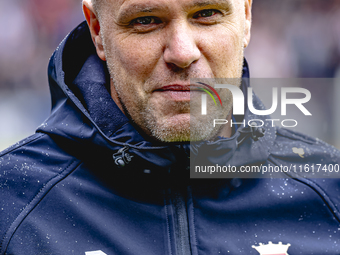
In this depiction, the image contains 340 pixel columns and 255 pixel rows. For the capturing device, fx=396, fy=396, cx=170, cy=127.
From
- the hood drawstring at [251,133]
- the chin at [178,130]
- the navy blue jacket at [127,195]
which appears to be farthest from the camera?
the hood drawstring at [251,133]

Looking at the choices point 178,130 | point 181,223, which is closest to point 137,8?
point 178,130

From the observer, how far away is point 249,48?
553 cm

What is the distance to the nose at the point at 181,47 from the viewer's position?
1.22 metres

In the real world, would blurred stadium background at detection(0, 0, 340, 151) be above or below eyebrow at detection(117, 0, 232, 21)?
above

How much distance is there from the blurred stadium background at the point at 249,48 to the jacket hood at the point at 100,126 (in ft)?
12.5

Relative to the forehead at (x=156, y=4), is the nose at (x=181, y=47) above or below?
below

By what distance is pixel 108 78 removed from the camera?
4.90 feet

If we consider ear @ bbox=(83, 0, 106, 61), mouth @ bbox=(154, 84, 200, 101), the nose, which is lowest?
mouth @ bbox=(154, 84, 200, 101)

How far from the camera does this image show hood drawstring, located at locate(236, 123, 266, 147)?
139cm

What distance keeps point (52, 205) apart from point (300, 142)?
3.43 ft

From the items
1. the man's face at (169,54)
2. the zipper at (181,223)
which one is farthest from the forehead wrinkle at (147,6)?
the zipper at (181,223)

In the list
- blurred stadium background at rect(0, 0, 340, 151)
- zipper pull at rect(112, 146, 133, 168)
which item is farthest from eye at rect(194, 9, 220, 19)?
blurred stadium background at rect(0, 0, 340, 151)

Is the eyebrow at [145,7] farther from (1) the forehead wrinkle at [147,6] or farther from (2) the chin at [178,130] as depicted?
(2) the chin at [178,130]

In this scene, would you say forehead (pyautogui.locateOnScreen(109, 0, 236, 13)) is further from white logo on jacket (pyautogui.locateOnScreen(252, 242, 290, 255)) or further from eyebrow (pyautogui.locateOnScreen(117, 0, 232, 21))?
white logo on jacket (pyautogui.locateOnScreen(252, 242, 290, 255))
